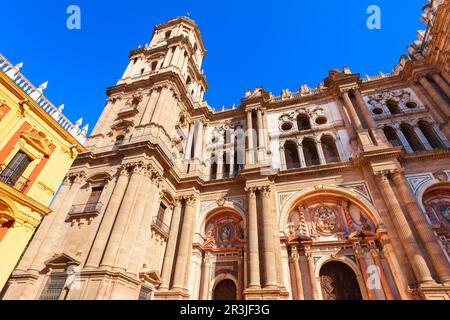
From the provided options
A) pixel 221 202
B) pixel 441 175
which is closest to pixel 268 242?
pixel 221 202

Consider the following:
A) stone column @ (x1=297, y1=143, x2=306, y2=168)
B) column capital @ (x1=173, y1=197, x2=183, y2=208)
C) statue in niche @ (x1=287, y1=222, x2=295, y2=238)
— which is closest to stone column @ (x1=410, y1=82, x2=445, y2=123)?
stone column @ (x1=297, y1=143, x2=306, y2=168)

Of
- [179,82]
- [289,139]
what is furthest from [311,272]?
[179,82]

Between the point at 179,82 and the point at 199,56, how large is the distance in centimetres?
1314

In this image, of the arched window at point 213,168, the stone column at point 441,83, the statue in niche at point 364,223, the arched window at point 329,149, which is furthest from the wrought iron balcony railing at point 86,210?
the stone column at point 441,83

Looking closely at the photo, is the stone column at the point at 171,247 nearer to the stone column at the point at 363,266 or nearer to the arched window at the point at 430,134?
the stone column at the point at 363,266

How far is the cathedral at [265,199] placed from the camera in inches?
518

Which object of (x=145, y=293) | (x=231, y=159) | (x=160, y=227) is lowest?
(x=145, y=293)

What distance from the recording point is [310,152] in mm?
20828

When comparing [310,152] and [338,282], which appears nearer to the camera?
[338,282]

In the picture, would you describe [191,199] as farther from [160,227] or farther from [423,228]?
[423,228]

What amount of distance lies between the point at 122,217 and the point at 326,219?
13036mm

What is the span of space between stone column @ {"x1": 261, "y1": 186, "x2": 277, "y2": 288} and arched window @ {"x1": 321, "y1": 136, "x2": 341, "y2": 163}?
20.4 feet

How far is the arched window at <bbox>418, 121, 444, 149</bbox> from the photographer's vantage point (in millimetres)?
17219

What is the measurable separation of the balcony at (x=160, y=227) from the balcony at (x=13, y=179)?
722cm
